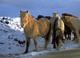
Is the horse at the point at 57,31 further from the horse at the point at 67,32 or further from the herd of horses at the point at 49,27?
the horse at the point at 67,32

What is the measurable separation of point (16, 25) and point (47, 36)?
40.2ft

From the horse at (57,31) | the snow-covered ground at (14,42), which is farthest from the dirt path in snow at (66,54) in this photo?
the horse at (57,31)

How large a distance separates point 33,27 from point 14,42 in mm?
6202

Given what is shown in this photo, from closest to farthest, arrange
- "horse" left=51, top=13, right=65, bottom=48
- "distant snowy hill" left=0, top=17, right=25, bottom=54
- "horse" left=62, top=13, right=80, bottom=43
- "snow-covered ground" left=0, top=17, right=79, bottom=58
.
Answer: "snow-covered ground" left=0, top=17, right=79, bottom=58 < "horse" left=51, top=13, right=65, bottom=48 < "horse" left=62, top=13, right=80, bottom=43 < "distant snowy hill" left=0, top=17, right=25, bottom=54

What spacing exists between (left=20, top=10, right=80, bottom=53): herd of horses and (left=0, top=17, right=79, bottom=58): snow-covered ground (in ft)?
1.61

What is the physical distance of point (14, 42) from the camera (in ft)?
104

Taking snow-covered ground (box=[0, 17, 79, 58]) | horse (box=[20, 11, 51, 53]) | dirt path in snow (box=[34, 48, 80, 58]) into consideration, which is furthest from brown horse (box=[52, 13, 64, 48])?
dirt path in snow (box=[34, 48, 80, 58])

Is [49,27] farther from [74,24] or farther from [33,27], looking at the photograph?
[74,24]

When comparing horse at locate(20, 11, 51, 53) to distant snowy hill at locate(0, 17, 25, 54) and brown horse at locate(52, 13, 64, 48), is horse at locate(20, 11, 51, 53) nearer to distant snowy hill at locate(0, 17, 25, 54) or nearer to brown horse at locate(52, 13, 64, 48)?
brown horse at locate(52, 13, 64, 48)

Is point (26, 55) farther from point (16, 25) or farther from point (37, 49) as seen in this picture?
point (16, 25)

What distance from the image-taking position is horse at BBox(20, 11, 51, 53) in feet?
82.3

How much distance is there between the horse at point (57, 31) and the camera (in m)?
26.3

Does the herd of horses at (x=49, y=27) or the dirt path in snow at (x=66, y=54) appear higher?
the herd of horses at (x=49, y=27)

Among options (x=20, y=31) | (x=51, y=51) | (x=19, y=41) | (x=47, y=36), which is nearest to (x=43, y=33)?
(x=47, y=36)
